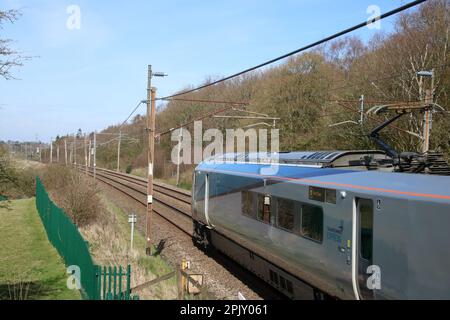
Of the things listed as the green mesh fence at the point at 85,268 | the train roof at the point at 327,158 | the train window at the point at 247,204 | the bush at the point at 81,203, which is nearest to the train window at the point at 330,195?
the train roof at the point at 327,158

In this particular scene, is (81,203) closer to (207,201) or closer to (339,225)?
(207,201)

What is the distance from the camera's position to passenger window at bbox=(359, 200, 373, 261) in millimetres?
6152

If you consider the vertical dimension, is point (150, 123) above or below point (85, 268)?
above

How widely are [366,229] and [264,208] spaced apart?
11.7 feet

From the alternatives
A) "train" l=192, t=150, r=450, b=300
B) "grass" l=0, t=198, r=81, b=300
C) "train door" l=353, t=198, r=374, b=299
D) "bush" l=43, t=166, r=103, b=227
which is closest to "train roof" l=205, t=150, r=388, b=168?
"train" l=192, t=150, r=450, b=300

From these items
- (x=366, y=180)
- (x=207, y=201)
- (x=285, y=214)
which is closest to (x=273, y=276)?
(x=285, y=214)

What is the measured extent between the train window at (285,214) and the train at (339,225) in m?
0.02

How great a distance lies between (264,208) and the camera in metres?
9.66

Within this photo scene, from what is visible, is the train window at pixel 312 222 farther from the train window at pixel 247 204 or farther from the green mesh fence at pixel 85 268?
the green mesh fence at pixel 85 268

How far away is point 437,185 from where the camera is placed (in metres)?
5.29

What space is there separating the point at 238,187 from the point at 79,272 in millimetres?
4217

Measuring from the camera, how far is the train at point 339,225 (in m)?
5.16

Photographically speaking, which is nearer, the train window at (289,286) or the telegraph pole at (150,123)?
the train window at (289,286)
